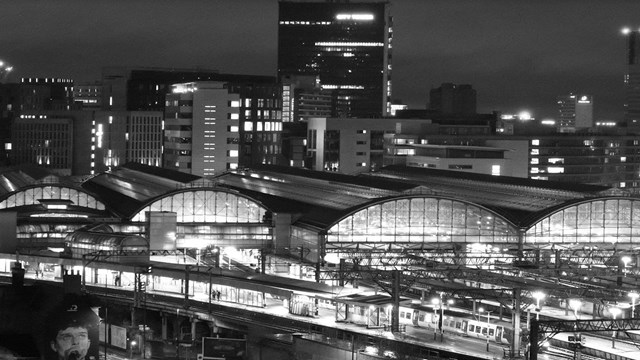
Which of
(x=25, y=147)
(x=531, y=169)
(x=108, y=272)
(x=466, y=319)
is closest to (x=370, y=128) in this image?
(x=531, y=169)

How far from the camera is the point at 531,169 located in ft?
262

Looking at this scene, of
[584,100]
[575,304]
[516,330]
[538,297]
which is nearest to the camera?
[516,330]

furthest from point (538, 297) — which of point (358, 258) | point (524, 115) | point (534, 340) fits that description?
point (524, 115)

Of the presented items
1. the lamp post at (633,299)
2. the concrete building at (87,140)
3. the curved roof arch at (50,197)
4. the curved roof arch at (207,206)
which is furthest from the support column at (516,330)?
the concrete building at (87,140)

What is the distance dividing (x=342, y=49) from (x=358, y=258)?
10311cm

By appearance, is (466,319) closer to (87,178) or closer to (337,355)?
(337,355)

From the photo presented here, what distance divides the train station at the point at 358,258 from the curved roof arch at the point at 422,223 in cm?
5

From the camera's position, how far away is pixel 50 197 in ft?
150

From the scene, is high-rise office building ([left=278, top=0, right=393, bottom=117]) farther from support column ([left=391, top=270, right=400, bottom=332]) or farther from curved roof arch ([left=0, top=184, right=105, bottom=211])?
support column ([left=391, top=270, right=400, bottom=332])

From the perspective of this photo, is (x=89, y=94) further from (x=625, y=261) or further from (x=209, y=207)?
(x=625, y=261)

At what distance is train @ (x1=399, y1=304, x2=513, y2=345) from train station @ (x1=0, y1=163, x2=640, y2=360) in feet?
0.14

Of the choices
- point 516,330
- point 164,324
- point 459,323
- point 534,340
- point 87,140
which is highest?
point 87,140

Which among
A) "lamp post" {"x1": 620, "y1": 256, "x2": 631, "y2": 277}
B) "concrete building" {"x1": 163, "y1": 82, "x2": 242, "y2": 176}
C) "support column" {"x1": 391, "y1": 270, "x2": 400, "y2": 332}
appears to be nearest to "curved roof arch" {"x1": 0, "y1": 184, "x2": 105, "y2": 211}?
"support column" {"x1": 391, "y1": 270, "x2": 400, "y2": 332}

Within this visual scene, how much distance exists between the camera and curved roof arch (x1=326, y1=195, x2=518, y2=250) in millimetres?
41531
